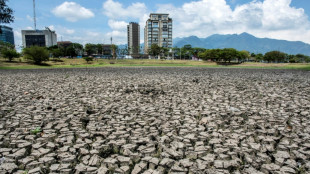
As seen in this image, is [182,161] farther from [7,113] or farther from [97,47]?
[97,47]

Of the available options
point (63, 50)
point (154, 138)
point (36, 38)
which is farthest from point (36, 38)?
point (154, 138)

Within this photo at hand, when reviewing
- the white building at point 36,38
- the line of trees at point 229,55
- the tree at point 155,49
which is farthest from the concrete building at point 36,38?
the line of trees at point 229,55

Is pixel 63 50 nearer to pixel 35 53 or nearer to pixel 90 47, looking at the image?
pixel 90 47

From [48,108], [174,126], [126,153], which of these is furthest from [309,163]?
[48,108]

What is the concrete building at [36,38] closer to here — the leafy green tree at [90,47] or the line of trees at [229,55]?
the leafy green tree at [90,47]

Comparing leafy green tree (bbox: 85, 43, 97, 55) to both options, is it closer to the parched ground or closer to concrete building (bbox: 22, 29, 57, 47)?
concrete building (bbox: 22, 29, 57, 47)

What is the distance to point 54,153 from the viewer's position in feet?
12.5

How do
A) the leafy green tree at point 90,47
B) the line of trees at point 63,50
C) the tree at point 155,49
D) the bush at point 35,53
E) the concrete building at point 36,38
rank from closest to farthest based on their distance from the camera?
the bush at point 35,53 → the line of trees at point 63,50 → the leafy green tree at point 90,47 → the tree at point 155,49 → the concrete building at point 36,38

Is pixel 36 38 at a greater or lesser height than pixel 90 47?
greater

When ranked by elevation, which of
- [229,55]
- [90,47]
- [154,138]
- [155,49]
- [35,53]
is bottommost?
[154,138]

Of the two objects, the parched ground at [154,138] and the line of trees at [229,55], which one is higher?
the line of trees at [229,55]

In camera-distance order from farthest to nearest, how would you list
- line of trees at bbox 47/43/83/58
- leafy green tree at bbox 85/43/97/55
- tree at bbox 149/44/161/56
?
tree at bbox 149/44/161/56
leafy green tree at bbox 85/43/97/55
line of trees at bbox 47/43/83/58

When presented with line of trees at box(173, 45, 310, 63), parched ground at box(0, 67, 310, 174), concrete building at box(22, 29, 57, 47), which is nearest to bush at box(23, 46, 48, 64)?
parched ground at box(0, 67, 310, 174)

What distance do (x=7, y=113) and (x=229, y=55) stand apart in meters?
92.4
